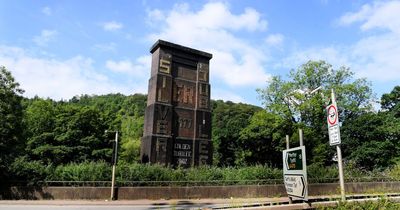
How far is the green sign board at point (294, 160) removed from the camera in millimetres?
8050

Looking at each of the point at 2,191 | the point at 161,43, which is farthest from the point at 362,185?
the point at 2,191

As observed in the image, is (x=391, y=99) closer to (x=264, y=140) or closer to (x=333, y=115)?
(x=264, y=140)

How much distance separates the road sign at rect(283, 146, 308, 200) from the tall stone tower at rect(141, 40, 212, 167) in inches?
622

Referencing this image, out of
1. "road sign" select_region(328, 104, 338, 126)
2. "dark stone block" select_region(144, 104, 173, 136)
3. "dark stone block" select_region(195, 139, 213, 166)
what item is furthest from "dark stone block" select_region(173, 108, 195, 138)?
"road sign" select_region(328, 104, 338, 126)

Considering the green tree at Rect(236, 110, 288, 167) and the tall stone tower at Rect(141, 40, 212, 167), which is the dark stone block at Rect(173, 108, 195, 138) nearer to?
the tall stone tower at Rect(141, 40, 212, 167)

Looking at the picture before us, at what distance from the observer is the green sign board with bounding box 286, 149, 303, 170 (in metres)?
8.05

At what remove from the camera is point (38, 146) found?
3962 cm

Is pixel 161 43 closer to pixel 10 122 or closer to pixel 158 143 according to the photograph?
pixel 158 143

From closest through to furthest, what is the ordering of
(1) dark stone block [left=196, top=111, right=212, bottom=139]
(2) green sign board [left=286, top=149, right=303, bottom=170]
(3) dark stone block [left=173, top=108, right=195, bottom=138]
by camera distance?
(2) green sign board [left=286, top=149, right=303, bottom=170] → (3) dark stone block [left=173, top=108, right=195, bottom=138] → (1) dark stone block [left=196, top=111, right=212, bottom=139]

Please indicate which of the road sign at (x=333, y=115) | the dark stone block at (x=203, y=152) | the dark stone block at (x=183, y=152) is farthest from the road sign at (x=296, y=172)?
the dark stone block at (x=203, y=152)

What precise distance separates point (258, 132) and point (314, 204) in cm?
3065

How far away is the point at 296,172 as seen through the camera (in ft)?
26.6

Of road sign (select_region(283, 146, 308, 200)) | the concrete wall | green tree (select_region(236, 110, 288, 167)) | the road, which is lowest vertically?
the road

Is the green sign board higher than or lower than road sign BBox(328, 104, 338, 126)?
lower
